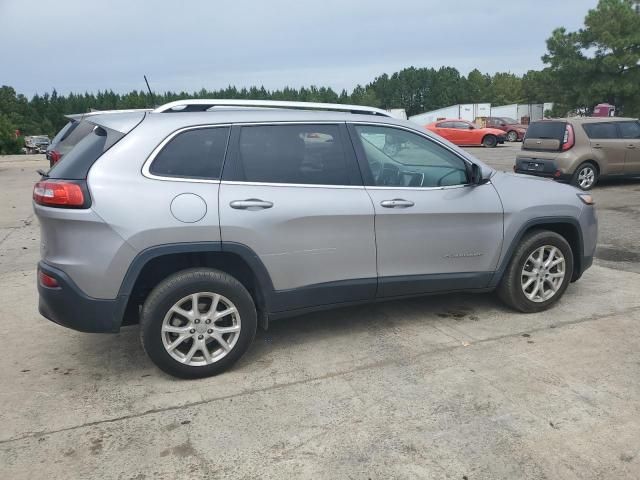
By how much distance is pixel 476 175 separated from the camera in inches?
166

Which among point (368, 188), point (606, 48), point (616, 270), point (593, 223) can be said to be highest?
point (606, 48)

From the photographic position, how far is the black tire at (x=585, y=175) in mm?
11070

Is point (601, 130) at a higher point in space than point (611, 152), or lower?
higher

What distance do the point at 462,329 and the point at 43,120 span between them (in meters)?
114

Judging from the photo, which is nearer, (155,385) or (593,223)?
(155,385)

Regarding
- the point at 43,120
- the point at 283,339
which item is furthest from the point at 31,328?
the point at 43,120

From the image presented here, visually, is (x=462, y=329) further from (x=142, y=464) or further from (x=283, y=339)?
(x=142, y=464)

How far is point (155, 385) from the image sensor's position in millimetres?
3521

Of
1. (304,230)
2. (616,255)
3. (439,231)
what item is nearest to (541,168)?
(616,255)

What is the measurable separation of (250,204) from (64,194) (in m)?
1.11

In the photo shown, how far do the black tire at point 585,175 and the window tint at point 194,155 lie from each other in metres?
9.46

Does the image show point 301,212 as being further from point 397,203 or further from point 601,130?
point 601,130

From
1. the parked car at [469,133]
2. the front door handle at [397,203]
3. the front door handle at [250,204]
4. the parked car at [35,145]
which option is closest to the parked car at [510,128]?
the parked car at [469,133]

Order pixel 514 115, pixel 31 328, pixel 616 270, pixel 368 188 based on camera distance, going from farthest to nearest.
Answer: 1. pixel 514 115
2. pixel 616 270
3. pixel 31 328
4. pixel 368 188
